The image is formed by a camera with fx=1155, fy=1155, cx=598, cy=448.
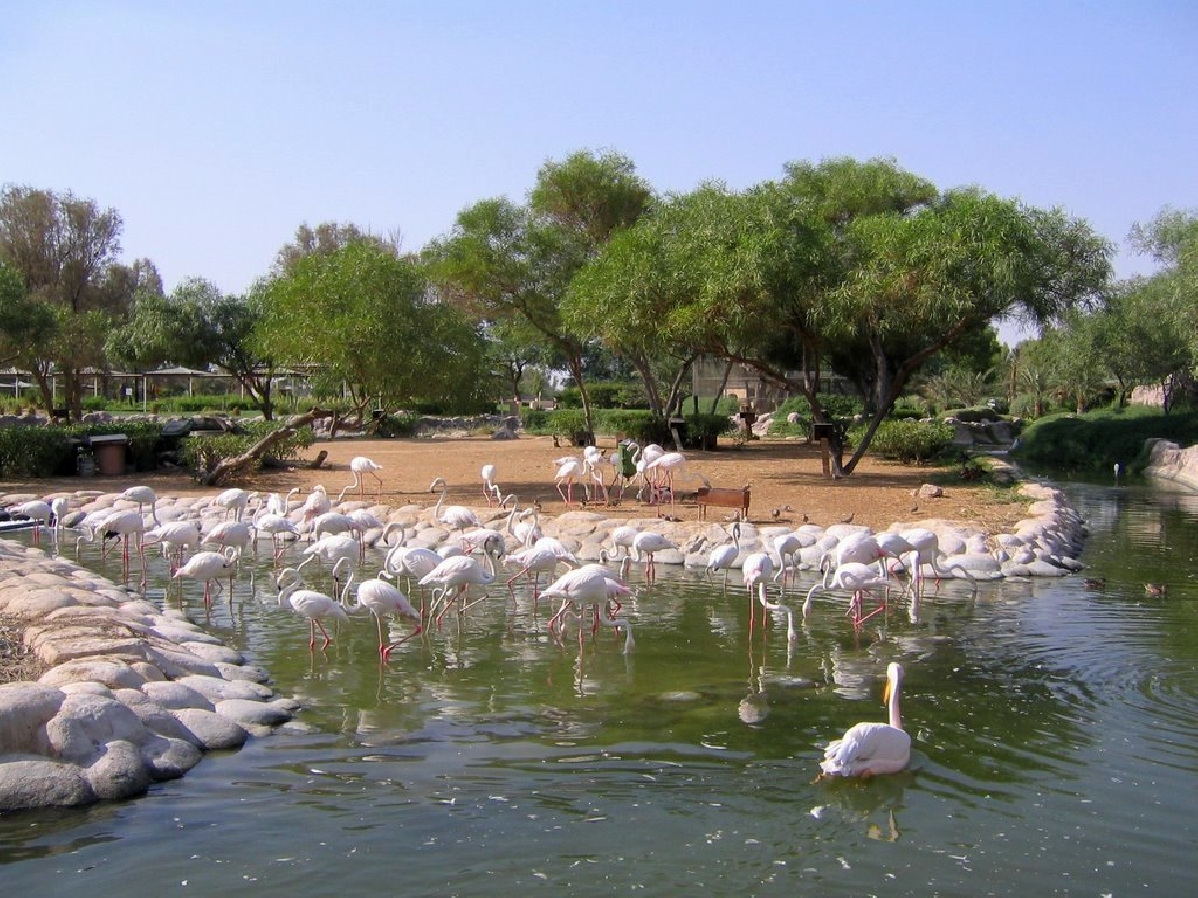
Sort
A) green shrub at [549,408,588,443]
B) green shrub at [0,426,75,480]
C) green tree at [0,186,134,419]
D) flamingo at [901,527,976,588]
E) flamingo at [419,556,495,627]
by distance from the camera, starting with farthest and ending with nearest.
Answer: green tree at [0,186,134,419], green shrub at [549,408,588,443], green shrub at [0,426,75,480], flamingo at [901,527,976,588], flamingo at [419,556,495,627]

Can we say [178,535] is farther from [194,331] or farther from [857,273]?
[194,331]

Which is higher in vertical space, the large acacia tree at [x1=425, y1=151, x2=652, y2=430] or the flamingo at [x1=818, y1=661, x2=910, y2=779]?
the large acacia tree at [x1=425, y1=151, x2=652, y2=430]

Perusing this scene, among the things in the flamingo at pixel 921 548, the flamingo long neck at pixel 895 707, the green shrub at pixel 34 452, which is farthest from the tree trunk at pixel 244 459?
the flamingo long neck at pixel 895 707

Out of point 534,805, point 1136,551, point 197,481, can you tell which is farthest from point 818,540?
point 197,481

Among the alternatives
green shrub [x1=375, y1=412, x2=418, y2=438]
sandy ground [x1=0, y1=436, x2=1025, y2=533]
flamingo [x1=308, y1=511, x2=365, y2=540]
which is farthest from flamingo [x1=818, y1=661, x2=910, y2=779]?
green shrub [x1=375, y1=412, x2=418, y2=438]

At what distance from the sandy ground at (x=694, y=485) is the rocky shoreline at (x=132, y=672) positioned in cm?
171

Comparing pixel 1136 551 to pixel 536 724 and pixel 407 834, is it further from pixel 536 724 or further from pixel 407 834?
pixel 407 834

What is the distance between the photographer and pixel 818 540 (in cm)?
1445

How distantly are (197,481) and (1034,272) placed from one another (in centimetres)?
1543

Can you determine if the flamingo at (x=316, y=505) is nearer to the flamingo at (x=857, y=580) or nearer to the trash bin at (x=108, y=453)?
the flamingo at (x=857, y=580)

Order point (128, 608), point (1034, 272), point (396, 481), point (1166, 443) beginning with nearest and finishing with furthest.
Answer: point (128, 608), point (1034, 272), point (396, 481), point (1166, 443)

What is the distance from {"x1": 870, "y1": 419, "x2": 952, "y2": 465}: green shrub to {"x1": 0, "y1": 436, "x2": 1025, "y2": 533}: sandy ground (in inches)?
18.0

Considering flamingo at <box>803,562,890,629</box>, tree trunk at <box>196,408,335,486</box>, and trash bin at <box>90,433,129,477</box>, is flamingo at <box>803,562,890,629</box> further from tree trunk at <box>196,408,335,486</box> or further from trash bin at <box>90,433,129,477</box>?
trash bin at <box>90,433,129,477</box>

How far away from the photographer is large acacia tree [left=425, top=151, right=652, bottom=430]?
31.6 metres
